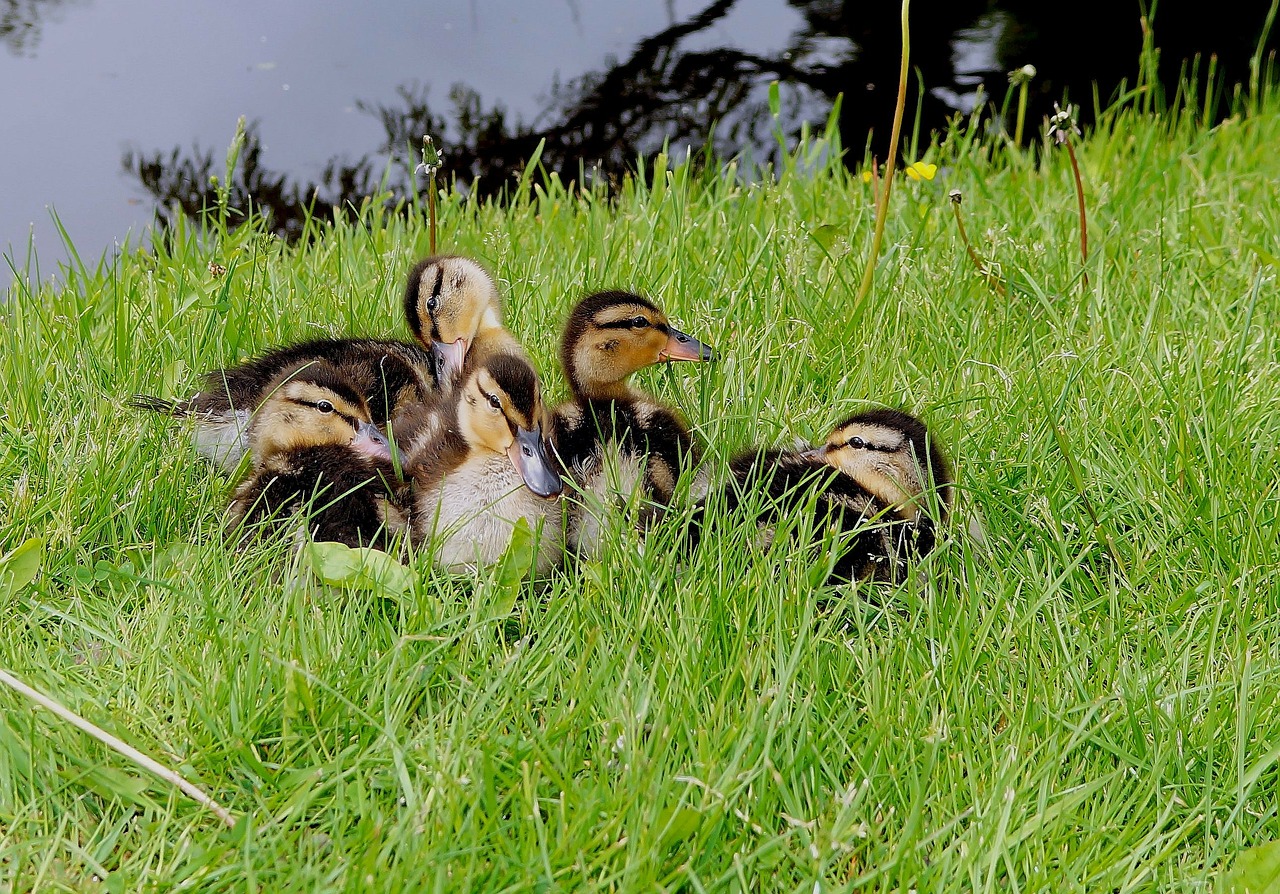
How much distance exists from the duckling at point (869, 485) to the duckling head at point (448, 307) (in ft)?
3.07

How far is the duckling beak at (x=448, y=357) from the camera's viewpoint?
3322 millimetres

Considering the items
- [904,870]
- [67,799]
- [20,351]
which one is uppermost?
[20,351]

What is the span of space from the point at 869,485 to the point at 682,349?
2.19 feet

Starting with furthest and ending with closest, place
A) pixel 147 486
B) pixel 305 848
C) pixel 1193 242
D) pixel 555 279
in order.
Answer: pixel 1193 242 < pixel 555 279 < pixel 147 486 < pixel 305 848

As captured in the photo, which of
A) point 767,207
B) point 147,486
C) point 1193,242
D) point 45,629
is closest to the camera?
point 45,629

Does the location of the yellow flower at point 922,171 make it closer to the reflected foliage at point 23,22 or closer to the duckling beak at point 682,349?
the duckling beak at point 682,349

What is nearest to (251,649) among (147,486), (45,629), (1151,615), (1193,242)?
(45,629)

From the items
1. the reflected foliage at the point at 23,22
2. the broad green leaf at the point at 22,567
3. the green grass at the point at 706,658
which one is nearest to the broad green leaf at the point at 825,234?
the green grass at the point at 706,658

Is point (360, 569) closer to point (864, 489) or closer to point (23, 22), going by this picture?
point (864, 489)

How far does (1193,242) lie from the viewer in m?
4.43

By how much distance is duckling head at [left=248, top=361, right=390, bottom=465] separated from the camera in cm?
283

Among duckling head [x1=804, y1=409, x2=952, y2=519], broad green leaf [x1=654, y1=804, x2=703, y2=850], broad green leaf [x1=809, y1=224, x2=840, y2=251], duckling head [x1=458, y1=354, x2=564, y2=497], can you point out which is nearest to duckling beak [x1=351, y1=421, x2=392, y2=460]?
duckling head [x1=458, y1=354, x2=564, y2=497]

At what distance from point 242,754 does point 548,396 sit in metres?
1.49

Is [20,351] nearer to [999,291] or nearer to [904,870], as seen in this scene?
[904,870]
